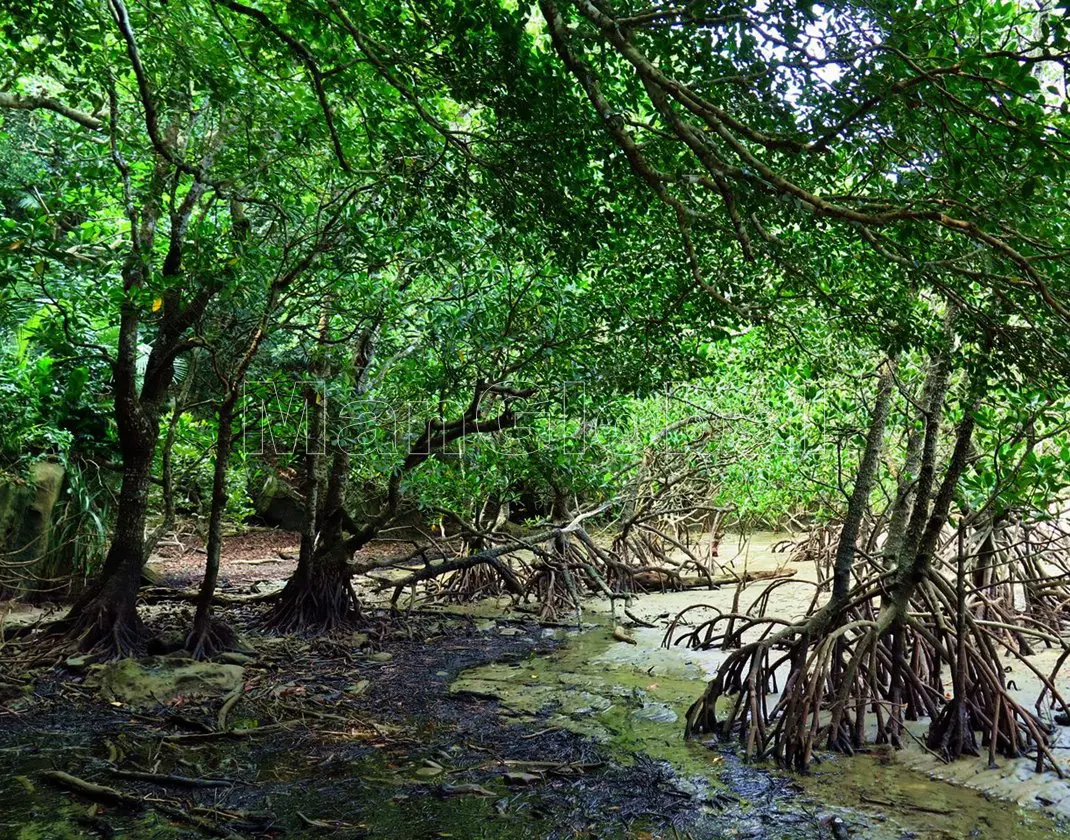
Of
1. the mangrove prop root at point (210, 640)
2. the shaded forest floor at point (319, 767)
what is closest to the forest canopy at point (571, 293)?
the mangrove prop root at point (210, 640)

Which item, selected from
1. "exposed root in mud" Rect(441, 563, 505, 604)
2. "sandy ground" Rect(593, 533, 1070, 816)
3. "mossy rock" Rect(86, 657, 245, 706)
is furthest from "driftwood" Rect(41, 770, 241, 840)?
"exposed root in mud" Rect(441, 563, 505, 604)

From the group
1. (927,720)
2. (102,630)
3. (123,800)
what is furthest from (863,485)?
(102,630)

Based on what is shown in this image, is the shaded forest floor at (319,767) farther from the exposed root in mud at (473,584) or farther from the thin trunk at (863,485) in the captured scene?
the exposed root in mud at (473,584)

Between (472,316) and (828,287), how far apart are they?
3341 millimetres

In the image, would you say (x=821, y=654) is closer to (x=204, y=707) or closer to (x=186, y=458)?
(x=204, y=707)

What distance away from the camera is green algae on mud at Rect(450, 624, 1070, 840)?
439cm

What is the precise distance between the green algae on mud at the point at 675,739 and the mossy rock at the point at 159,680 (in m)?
1.90

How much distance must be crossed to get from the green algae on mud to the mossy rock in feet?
6.24

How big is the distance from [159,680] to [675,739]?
3962 millimetres

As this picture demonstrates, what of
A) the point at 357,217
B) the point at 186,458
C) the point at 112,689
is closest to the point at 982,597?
the point at 357,217

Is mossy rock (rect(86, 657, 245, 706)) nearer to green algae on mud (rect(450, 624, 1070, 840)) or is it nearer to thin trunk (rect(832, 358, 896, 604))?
green algae on mud (rect(450, 624, 1070, 840))

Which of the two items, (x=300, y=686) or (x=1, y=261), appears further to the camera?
(x=300, y=686)

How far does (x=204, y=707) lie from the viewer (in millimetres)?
6219

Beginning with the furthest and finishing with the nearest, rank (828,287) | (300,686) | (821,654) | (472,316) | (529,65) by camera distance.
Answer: (472,316) → (300,686) → (821,654) → (828,287) → (529,65)
